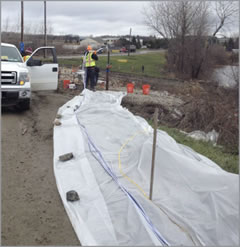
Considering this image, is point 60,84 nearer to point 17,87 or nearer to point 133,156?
point 17,87

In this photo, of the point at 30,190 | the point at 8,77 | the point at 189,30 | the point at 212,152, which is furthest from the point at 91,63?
the point at 189,30

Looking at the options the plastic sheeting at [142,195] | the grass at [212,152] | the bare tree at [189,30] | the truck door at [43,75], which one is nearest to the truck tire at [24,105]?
the truck door at [43,75]

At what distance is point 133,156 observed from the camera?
459cm

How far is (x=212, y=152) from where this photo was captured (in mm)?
6254

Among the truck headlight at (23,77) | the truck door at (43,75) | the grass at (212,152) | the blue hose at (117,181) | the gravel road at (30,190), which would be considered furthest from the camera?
the truck door at (43,75)

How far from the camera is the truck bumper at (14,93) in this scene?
7.02 metres

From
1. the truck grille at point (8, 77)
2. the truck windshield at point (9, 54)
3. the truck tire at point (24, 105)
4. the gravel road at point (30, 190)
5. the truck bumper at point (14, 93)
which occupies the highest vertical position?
the truck windshield at point (9, 54)

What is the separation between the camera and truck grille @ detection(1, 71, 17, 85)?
7043 millimetres

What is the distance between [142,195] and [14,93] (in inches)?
191

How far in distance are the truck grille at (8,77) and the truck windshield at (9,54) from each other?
933mm

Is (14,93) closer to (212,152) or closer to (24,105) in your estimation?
(24,105)

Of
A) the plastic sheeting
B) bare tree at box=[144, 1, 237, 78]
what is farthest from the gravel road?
bare tree at box=[144, 1, 237, 78]

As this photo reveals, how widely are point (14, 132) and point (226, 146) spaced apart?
516 cm

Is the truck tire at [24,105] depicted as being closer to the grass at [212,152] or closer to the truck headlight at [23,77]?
the truck headlight at [23,77]
